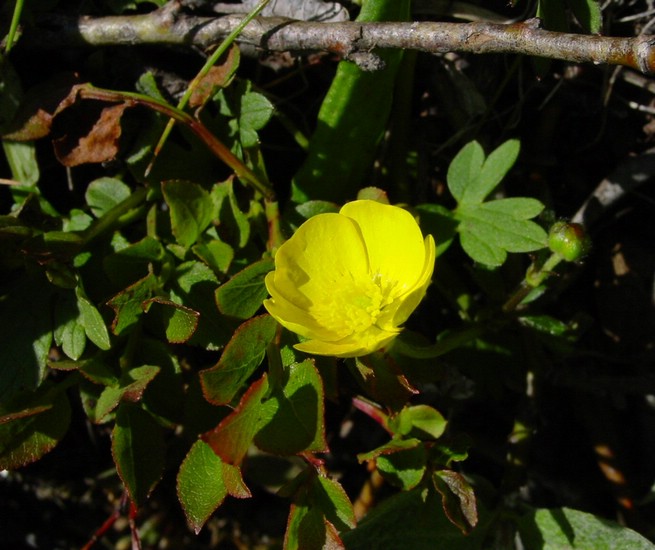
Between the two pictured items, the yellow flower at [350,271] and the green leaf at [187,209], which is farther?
the green leaf at [187,209]

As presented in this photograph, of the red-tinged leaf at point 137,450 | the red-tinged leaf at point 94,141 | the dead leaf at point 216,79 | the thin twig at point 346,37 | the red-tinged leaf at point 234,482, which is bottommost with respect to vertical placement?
the red-tinged leaf at point 137,450

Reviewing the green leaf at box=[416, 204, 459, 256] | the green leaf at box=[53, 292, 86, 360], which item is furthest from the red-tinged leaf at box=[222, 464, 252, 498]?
the green leaf at box=[416, 204, 459, 256]

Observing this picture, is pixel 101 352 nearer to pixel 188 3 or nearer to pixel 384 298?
pixel 384 298

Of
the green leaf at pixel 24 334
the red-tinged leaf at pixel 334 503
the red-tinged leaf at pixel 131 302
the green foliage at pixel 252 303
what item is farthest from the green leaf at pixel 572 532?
the green leaf at pixel 24 334

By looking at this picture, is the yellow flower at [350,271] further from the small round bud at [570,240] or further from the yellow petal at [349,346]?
the small round bud at [570,240]

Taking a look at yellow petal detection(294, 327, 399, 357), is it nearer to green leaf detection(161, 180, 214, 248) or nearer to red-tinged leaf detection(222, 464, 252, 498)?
red-tinged leaf detection(222, 464, 252, 498)

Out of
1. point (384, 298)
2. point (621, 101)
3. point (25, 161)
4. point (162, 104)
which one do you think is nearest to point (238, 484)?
point (384, 298)
